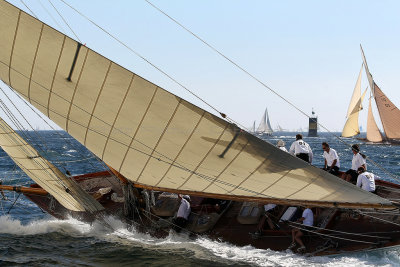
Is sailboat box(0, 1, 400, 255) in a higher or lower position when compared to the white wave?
higher

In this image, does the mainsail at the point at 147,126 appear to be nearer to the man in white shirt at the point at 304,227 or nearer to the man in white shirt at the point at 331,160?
the man in white shirt at the point at 304,227

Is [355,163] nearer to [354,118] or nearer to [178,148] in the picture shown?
[178,148]

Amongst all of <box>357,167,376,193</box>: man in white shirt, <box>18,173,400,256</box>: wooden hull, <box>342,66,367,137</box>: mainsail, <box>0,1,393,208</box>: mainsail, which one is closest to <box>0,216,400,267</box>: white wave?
<box>18,173,400,256</box>: wooden hull

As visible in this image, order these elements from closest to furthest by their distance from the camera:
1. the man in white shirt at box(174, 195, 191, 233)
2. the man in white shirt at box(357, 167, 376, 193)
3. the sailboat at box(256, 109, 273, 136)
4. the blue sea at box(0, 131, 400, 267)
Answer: the blue sea at box(0, 131, 400, 267), the man in white shirt at box(357, 167, 376, 193), the man in white shirt at box(174, 195, 191, 233), the sailboat at box(256, 109, 273, 136)

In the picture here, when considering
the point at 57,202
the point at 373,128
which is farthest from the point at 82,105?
the point at 373,128

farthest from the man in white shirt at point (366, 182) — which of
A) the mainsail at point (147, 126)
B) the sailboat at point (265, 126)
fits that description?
the sailboat at point (265, 126)

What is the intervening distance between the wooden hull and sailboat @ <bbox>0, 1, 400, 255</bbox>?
2cm

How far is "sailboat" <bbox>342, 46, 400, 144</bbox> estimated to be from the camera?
6347 cm

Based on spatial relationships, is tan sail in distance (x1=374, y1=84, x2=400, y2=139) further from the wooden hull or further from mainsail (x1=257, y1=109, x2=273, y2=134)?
mainsail (x1=257, y1=109, x2=273, y2=134)

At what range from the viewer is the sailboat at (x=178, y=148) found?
386 inches

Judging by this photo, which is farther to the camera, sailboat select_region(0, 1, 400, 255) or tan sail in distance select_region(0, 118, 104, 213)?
tan sail in distance select_region(0, 118, 104, 213)

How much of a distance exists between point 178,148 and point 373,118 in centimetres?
7703

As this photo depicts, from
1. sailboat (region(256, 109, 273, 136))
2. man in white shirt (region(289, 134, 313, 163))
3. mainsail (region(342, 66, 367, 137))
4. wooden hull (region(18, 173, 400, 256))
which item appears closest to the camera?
wooden hull (region(18, 173, 400, 256))

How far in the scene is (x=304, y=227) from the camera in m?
11.2
